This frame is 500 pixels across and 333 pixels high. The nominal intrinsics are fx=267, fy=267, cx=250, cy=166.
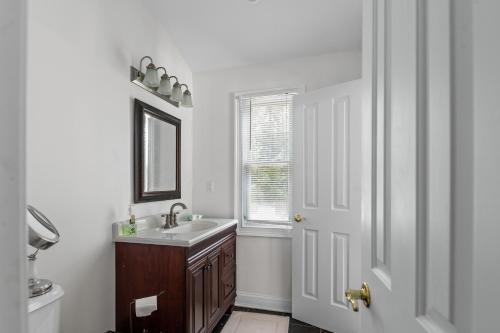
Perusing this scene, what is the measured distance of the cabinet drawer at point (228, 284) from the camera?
7.65 ft

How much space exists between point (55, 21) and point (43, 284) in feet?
4.24

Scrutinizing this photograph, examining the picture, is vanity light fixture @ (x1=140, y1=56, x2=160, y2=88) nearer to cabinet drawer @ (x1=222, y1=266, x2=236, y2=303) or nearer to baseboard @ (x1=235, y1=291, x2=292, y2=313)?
cabinet drawer @ (x1=222, y1=266, x2=236, y2=303)

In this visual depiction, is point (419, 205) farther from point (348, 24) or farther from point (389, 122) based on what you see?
point (348, 24)

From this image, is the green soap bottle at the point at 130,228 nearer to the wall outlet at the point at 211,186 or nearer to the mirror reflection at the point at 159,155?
the mirror reflection at the point at 159,155

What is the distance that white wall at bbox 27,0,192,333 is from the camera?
1322 mm

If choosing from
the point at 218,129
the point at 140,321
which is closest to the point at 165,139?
the point at 218,129

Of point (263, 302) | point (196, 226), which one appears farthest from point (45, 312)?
point (263, 302)

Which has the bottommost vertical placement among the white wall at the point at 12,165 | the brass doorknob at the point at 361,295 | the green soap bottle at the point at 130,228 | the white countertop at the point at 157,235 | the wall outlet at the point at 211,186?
the white countertop at the point at 157,235

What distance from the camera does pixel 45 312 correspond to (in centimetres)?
106

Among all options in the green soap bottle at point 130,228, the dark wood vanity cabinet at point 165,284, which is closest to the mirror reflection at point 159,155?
the green soap bottle at point 130,228

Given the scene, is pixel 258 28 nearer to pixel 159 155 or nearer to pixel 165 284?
pixel 159 155

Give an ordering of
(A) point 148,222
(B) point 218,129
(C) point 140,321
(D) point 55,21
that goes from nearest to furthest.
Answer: (D) point 55,21, (C) point 140,321, (A) point 148,222, (B) point 218,129

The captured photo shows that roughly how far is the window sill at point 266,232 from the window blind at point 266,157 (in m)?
0.08

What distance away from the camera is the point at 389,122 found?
63cm
